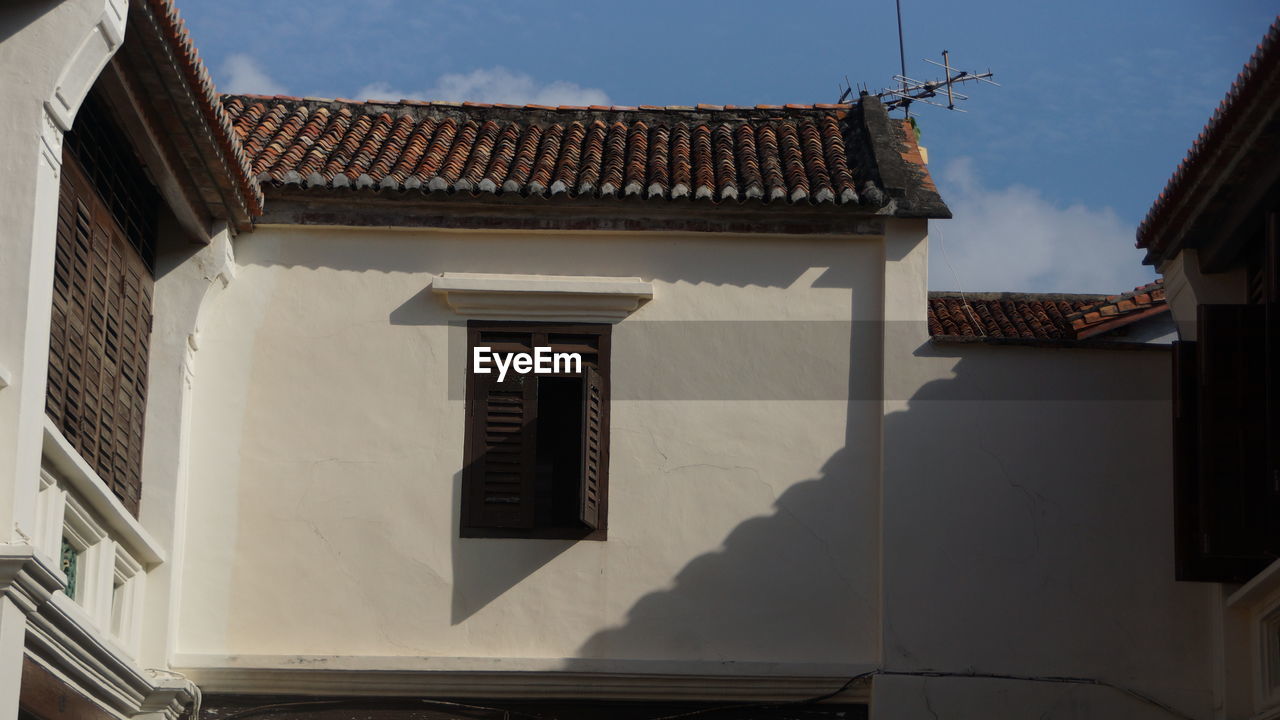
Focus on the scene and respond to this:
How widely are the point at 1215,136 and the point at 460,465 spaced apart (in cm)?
507

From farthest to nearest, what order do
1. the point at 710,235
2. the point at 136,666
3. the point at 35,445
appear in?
the point at 710,235
the point at 136,666
the point at 35,445

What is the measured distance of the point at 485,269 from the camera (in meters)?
11.9

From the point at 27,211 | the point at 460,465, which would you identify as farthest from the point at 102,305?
the point at 460,465

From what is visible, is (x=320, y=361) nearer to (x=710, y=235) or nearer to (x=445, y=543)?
(x=445, y=543)

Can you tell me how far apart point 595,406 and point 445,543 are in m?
1.31

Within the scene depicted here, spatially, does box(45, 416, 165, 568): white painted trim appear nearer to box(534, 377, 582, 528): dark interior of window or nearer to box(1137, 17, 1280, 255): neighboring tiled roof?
box(534, 377, 582, 528): dark interior of window

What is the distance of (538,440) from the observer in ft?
39.0

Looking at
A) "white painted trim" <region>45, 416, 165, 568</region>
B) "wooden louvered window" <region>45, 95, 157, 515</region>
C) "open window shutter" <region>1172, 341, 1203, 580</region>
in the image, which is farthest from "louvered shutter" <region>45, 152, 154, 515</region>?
"open window shutter" <region>1172, 341, 1203, 580</region>

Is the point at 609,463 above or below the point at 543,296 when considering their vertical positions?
below

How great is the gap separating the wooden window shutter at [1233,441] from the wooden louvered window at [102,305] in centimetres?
637

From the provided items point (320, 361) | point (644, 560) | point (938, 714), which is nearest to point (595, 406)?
point (644, 560)

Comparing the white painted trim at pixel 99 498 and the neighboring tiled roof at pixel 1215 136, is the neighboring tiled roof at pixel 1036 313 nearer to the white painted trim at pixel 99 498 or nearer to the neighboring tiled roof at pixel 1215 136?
the neighboring tiled roof at pixel 1215 136

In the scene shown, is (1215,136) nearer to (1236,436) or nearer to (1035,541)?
(1236,436)

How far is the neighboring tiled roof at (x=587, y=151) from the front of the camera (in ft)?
38.7
